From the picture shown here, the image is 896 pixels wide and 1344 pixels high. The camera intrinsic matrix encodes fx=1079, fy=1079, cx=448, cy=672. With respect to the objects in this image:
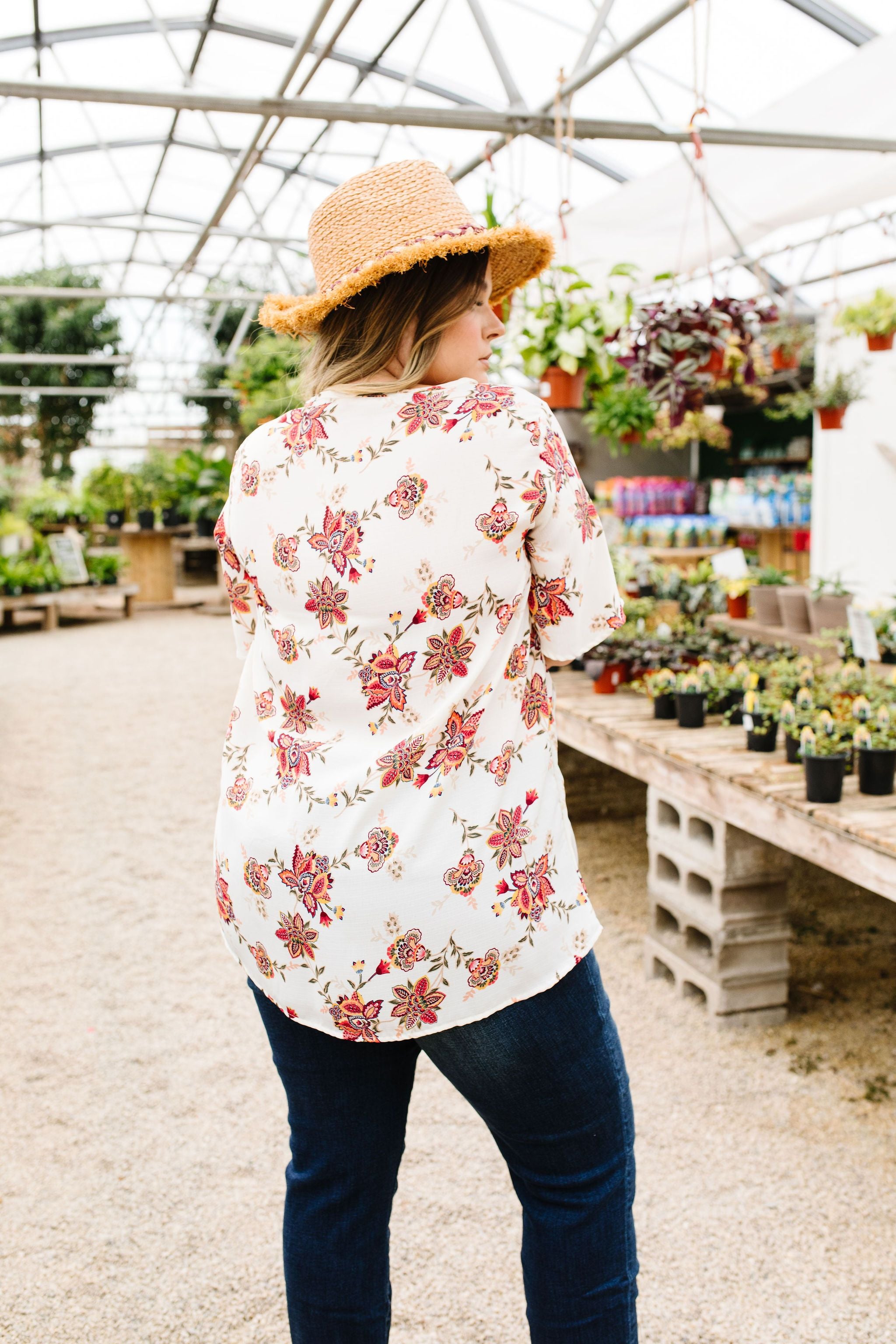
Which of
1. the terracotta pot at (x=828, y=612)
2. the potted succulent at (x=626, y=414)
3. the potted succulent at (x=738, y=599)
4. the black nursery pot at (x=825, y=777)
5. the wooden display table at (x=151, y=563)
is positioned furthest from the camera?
the wooden display table at (x=151, y=563)

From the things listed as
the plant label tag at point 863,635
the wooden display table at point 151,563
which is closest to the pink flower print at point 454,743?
the plant label tag at point 863,635

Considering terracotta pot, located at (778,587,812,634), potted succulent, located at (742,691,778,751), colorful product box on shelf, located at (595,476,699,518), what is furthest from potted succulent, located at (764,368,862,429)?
potted succulent, located at (742,691,778,751)

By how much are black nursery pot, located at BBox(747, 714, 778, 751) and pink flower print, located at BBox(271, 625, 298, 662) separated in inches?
61.4

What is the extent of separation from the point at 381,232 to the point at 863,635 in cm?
211

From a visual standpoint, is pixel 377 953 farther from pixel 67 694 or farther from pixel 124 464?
pixel 124 464

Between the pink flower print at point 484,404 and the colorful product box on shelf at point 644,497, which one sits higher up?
the colorful product box on shelf at point 644,497

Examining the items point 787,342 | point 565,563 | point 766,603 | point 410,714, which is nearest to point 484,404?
point 565,563

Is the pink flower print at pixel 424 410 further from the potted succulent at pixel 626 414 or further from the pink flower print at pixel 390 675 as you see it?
the potted succulent at pixel 626 414

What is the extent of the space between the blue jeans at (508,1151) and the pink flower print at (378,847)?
0.58 feet

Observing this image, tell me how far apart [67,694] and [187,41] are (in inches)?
181

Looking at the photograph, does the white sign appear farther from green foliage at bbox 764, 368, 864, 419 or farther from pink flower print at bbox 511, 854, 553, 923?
pink flower print at bbox 511, 854, 553, 923

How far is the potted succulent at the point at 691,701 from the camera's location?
259 cm

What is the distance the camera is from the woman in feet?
3.14

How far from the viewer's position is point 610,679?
310 centimetres
